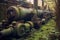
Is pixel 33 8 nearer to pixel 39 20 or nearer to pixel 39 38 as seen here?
pixel 39 20

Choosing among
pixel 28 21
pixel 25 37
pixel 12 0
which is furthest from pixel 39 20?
pixel 12 0

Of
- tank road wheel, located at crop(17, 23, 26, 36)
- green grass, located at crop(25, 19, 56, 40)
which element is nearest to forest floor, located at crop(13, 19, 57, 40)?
green grass, located at crop(25, 19, 56, 40)

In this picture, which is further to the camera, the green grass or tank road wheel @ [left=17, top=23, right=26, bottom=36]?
the green grass

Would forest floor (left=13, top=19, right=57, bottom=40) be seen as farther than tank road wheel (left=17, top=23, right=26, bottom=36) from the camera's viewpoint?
Yes

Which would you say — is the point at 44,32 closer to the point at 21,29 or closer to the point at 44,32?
the point at 44,32

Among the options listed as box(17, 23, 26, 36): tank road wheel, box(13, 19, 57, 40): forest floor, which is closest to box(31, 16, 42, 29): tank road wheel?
box(13, 19, 57, 40): forest floor

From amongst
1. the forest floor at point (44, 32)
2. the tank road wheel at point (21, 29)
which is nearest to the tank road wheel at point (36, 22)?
the forest floor at point (44, 32)

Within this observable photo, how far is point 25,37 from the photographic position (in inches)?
84.6

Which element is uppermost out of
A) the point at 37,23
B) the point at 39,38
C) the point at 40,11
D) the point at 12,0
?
the point at 12,0

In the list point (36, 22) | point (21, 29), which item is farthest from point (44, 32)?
point (21, 29)

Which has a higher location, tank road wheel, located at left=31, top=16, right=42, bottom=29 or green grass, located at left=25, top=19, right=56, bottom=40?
tank road wheel, located at left=31, top=16, right=42, bottom=29

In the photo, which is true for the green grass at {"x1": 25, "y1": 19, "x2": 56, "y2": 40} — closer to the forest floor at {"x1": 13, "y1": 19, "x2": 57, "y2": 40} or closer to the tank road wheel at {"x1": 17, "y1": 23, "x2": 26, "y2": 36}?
the forest floor at {"x1": 13, "y1": 19, "x2": 57, "y2": 40}

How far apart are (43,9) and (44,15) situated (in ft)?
0.34

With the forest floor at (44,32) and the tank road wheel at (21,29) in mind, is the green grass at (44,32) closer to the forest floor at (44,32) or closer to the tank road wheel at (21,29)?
the forest floor at (44,32)
